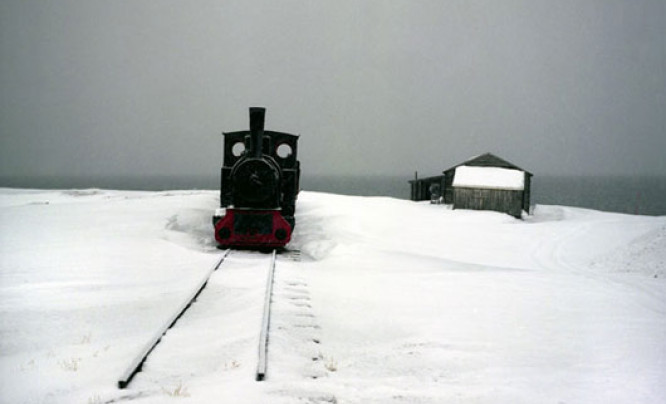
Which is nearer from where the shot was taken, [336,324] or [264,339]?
[264,339]

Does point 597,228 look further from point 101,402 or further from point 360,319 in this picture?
point 101,402

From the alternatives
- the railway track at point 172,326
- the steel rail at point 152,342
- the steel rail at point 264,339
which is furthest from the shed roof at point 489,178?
the steel rail at point 264,339

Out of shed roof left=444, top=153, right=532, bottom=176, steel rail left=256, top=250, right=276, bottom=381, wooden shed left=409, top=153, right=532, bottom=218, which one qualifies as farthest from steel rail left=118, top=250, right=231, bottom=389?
shed roof left=444, top=153, right=532, bottom=176

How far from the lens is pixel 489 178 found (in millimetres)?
29906

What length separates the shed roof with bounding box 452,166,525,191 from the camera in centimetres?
2922

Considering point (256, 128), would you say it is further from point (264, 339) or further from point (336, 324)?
point (264, 339)

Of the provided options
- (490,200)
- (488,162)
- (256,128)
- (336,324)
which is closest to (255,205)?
(256,128)

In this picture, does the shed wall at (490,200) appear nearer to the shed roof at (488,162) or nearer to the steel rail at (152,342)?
the shed roof at (488,162)

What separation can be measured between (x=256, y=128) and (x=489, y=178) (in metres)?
19.1

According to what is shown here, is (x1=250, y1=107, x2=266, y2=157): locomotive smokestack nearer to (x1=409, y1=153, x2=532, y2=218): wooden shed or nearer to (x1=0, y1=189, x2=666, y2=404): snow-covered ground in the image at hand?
(x1=0, y1=189, x2=666, y2=404): snow-covered ground

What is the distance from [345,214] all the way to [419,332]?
13.7 meters

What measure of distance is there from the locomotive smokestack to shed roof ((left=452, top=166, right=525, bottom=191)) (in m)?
17.6

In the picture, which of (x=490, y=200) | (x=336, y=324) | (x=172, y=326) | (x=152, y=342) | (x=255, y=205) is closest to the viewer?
(x=152, y=342)

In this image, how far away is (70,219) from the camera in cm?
1597
